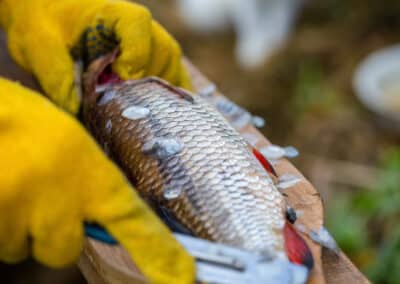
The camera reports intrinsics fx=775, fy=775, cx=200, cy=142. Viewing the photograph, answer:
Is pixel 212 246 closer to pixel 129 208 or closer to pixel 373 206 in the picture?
pixel 129 208

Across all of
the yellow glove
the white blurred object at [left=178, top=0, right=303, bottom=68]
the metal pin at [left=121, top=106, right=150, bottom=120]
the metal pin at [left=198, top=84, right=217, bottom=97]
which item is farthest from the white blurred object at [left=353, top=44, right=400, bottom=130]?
the metal pin at [left=121, top=106, right=150, bottom=120]

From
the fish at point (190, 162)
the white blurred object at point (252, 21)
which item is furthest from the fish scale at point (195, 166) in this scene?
the white blurred object at point (252, 21)

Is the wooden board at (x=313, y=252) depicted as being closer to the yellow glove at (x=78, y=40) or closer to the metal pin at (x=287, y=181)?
the metal pin at (x=287, y=181)

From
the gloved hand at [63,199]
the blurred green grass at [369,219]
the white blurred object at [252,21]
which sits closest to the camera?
the gloved hand at [63,199]

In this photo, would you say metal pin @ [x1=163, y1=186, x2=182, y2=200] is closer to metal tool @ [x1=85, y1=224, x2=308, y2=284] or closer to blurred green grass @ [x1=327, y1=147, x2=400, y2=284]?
metal tool @ [x1=85, y1=224, x2=308, y2=284]

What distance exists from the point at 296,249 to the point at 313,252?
0.04 metres

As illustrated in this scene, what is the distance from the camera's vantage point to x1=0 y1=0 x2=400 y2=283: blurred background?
2254 mm

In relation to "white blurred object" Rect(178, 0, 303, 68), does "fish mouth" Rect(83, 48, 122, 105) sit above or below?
above

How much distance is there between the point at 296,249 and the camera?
33.2 inches

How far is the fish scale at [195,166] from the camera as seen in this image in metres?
0.85

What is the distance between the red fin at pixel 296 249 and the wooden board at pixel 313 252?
2cm

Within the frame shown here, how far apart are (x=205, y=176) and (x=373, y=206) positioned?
1.44m

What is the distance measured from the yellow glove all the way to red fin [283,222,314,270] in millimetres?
356

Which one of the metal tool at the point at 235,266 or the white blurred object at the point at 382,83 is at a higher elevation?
the metal tool at the point at 235,266
